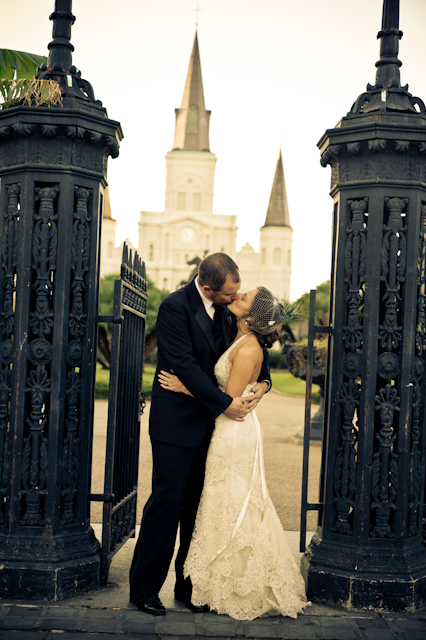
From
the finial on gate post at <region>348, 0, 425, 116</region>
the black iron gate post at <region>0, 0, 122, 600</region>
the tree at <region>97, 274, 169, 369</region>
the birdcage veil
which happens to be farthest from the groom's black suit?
the tree at <region>97, 274, 169, 369</region>

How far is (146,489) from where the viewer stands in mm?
7641

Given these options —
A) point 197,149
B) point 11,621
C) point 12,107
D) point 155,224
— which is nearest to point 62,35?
point 12,107

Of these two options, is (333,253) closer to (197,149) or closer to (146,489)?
(146,489)

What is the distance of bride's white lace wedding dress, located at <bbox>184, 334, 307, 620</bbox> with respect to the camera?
12.1 feet

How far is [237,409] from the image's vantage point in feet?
12.3

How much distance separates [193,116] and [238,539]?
85.7m

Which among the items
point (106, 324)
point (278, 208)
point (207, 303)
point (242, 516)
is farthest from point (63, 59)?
point (278, 208)

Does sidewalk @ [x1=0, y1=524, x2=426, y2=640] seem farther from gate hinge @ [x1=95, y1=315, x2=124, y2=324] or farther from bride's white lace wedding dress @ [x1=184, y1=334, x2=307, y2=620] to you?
gate hinge @ [x1=95, y1=315, x2=124, y2=324]

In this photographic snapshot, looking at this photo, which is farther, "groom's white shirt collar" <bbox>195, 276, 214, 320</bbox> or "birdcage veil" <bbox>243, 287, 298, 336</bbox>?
"groom's white shirt collar" <bbox>195, 276, 214, 320</bbox>

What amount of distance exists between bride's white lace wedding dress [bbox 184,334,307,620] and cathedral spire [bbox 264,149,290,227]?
8043 cm

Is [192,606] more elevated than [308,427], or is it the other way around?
[308,427]

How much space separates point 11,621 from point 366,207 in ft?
10.8

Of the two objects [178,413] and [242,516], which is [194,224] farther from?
[242,516]

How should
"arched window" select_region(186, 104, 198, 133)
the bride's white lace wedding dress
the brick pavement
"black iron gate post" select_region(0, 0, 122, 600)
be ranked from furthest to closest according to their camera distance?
"arched window" select_region(186, 104, 198, 133) < "black iron gate post" select_region(0, 0, 122, 600) < the bride's white lace wedding dress < the brick pavement
